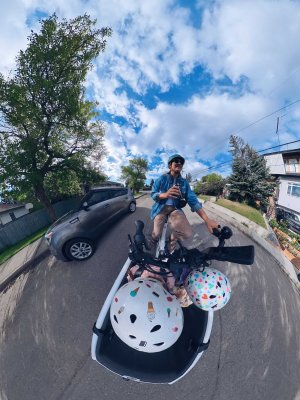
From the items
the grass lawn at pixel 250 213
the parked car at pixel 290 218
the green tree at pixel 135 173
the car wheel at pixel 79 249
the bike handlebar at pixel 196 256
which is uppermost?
the green tree at pixel 135 173

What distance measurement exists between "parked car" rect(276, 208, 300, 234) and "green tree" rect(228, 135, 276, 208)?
12.7ft

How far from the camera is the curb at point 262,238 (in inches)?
208

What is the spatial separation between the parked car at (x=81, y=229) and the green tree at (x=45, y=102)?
549 cm

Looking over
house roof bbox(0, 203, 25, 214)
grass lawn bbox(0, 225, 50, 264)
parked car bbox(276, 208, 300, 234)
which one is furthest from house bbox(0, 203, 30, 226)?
parked car bbox(276, 208, 300, 234)

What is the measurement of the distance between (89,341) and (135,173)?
3660 centimetres

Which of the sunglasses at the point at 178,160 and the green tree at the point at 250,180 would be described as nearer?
the sunglasses at the point at 178,160

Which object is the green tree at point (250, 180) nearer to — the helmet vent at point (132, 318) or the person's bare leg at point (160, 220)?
the person's bare leg at point (160, 220)

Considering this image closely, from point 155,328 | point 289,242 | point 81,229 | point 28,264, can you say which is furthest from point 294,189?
point 28,264

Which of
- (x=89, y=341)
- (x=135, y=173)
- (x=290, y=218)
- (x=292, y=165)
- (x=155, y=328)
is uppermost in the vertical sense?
(x=135, y=173)

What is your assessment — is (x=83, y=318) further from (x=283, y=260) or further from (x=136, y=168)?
(x=136, y=168)

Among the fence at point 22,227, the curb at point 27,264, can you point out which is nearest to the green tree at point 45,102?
the fence at point 22,227

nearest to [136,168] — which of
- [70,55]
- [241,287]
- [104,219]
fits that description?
[70,55]

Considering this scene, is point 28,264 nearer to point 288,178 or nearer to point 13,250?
point 13,250

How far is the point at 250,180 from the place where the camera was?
12992 millimetres
